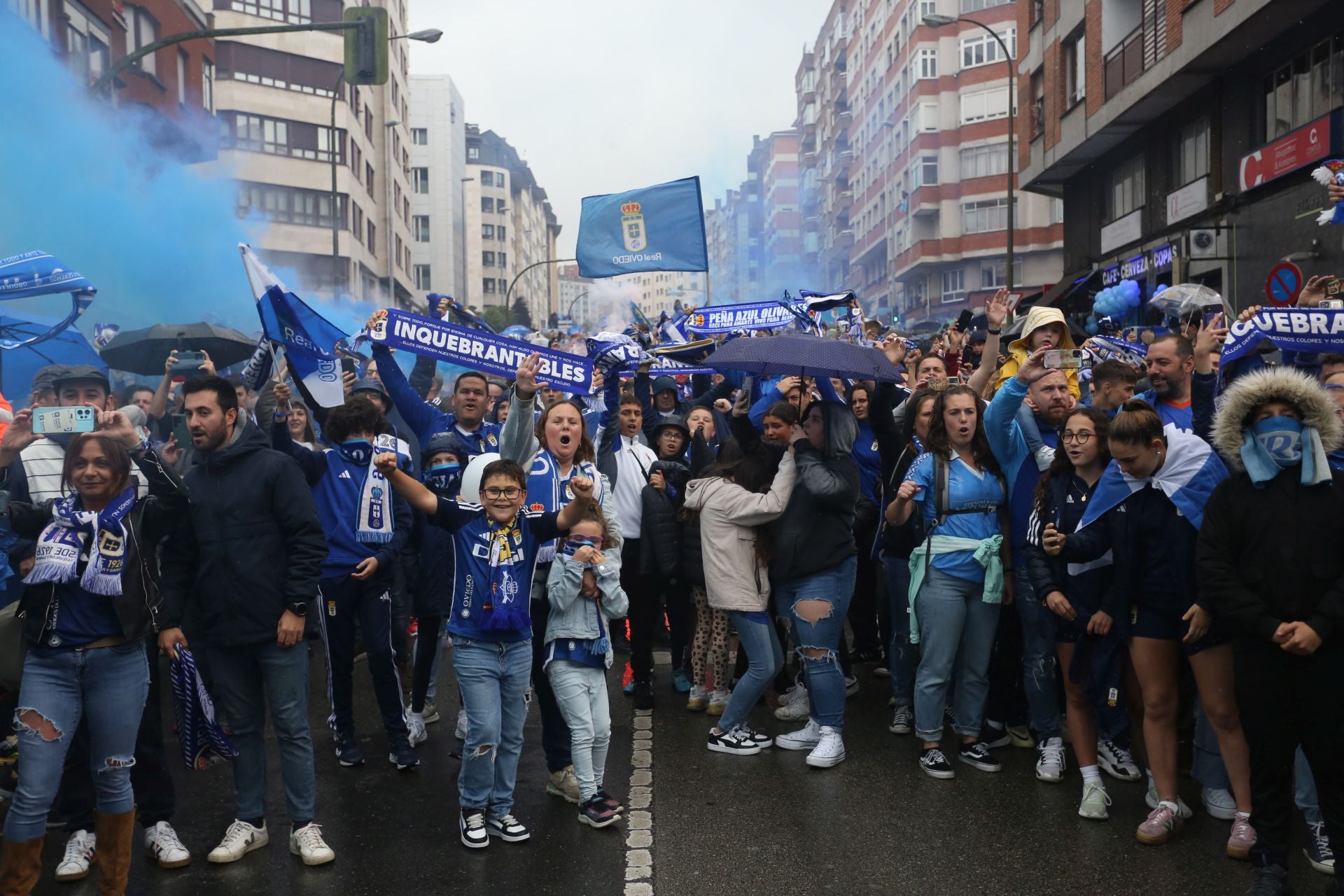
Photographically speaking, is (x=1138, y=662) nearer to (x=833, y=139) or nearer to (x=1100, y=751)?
(x=1100, y=751)

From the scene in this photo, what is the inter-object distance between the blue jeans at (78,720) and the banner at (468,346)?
2432mm

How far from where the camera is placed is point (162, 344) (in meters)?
11.9

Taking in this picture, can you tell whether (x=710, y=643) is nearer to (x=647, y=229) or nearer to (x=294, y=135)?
(x=647, y=229)

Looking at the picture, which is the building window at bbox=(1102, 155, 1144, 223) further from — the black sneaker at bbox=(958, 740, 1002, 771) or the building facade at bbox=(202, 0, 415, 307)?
the building facade at bbox=(202, 0, 415, 307)

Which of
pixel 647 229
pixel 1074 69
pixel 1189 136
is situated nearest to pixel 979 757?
pixel 647 229

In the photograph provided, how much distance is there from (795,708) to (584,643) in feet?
7.96

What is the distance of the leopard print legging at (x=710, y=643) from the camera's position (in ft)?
25.7

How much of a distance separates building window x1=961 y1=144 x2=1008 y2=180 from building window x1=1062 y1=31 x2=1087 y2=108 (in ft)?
90.4

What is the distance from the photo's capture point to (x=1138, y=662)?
5.47m

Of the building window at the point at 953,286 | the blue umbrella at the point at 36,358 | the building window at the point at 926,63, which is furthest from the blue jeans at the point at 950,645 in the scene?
the building window at the point at 926,63

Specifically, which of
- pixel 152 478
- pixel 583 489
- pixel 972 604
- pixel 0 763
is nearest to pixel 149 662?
pixel 152 478

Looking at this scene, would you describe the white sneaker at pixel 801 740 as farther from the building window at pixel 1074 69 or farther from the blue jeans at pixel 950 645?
the building window at pixel 1074 69

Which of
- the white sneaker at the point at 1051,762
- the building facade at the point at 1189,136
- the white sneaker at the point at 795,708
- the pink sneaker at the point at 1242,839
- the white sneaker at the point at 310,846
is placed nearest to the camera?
the pink sneaker at the point at 1242,839

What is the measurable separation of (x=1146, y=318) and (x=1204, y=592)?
10.0 m
